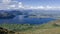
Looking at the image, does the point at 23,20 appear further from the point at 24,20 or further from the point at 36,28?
the point at 36,28

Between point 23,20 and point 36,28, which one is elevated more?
point 23,20

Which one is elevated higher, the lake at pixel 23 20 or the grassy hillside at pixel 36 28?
the lake at pixel 23 20

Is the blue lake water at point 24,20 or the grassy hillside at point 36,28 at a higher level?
the blue lake water at point 24,20

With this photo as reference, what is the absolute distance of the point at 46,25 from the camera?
313 centimetres

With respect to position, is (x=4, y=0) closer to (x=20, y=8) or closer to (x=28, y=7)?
(x=20, y=8)

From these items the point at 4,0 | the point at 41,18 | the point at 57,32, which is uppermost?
the point at 4,0

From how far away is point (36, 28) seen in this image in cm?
313

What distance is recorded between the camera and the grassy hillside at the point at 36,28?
308cm

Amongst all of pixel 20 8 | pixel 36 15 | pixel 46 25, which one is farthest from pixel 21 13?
pixel 46 25

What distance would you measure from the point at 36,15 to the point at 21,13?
426 mm

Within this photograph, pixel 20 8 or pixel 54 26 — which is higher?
pixel 20 8

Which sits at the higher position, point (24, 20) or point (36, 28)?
point (24, 20)

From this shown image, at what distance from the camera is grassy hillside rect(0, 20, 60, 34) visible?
3077mm

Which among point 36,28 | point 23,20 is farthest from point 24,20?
point 36,28
